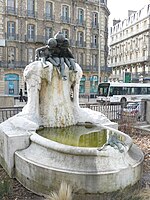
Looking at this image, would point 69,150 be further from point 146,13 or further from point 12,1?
point 146,13

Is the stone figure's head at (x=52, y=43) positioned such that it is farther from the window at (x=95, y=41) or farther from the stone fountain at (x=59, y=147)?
the window at (x=95, y=41)

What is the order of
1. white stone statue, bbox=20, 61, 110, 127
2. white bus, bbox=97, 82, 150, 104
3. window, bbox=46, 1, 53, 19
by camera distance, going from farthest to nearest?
window, bbox=46, 1, 53, 19
white bus, bbox=97, 82, 150, 104
white stone statue, bbox=20, 61, 110, 127

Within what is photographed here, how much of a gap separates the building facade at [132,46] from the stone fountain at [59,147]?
137ft

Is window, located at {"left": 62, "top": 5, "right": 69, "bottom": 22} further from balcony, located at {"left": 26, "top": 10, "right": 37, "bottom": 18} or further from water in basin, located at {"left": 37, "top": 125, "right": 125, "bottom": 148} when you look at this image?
water in basin, located at {"left": 37, "top": 125, "right": 125, "bottom": 148}

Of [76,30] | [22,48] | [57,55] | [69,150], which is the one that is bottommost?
[69,150]

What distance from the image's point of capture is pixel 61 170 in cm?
456

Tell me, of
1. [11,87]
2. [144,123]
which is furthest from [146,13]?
[144,123]

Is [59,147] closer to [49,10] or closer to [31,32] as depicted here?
[31,32]

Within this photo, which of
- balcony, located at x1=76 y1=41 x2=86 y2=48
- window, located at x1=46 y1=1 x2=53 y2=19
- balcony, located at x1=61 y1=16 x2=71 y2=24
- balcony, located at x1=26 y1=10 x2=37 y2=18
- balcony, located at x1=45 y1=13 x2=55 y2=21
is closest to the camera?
balcony, located at x1=26 y1=10 x2=37 y2=18

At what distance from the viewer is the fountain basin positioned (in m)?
4.51

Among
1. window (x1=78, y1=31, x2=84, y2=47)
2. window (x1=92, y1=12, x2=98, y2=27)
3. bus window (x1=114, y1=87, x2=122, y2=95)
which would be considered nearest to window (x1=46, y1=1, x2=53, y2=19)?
window (x1=78, y1=31, x2=84, y2=47)

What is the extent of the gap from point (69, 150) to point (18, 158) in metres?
1.20

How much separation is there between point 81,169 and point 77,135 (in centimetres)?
156

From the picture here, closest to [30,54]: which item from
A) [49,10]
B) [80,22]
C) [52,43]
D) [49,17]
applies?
[49,17]
